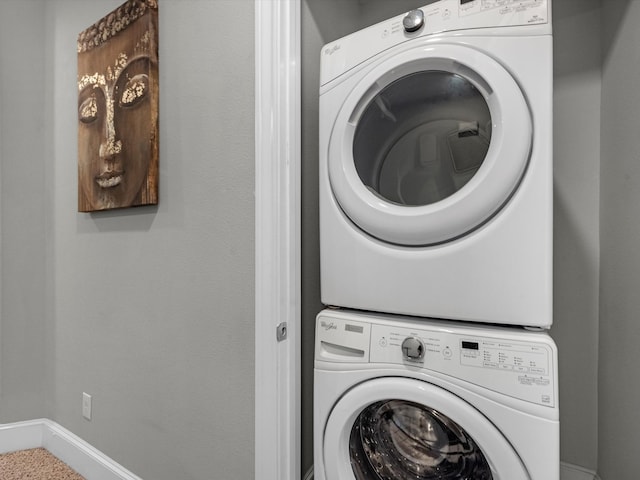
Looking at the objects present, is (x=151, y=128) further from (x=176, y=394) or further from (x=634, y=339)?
(x=634, y=339)

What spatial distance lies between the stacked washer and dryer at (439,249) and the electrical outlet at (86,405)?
1.21 metres

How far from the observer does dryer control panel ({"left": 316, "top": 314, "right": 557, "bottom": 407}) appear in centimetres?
82

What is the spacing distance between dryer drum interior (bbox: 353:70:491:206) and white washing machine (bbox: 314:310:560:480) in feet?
1.22

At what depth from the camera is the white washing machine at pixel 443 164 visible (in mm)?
847

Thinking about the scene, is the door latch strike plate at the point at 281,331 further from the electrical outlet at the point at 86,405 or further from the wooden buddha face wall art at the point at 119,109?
the electrical outlet at the point at 86,405

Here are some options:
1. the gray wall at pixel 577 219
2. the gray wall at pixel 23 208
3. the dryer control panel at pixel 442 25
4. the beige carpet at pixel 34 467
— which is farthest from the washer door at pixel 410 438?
the gray wall at pixel 23 208

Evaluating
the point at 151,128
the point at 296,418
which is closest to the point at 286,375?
the point at 296,418

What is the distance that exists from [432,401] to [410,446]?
0.22 meters

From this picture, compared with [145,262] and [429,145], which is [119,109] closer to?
[145,262]

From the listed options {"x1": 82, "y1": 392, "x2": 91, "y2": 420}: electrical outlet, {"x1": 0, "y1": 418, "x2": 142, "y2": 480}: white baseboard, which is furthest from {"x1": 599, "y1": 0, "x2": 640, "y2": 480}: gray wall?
{"x1": 82, "y1": 392, "x2": 91, "y2": 420}: electrical outlet

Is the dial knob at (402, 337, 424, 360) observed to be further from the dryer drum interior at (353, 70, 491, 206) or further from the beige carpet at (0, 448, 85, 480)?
the beige carpet at (0, 448, 85, 480)

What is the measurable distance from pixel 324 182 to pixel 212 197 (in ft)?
1.25

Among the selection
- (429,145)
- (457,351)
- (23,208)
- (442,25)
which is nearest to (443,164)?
(429,145)

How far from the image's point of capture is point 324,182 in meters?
1.12
